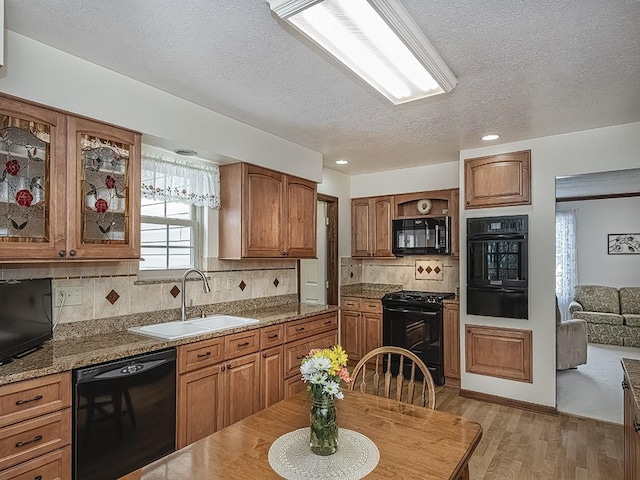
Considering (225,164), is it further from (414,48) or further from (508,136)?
(508,136)

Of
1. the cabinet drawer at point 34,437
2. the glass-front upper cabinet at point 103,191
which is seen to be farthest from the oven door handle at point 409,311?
the cabinet drawer at point 34,437

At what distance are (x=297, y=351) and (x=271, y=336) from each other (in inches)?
14.7

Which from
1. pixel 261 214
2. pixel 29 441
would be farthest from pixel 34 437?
pixel 261 214

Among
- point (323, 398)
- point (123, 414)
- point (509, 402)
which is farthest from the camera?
point (509, 402)

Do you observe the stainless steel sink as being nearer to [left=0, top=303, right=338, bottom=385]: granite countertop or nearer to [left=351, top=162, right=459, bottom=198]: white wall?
[left=0, top=303, right=338, bottom=385]: granite countertop

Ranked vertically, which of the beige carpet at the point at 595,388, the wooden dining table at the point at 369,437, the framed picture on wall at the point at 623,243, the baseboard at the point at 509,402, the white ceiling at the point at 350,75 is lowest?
the beige carpet at the point at 595,388

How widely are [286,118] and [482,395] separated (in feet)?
10.4

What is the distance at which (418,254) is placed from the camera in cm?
467

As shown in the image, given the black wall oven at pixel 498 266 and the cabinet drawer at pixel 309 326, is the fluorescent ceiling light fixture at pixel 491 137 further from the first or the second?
the cabinet drawer at pixel 309 326

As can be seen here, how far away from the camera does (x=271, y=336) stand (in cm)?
314

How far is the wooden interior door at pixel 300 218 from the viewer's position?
12.2ft

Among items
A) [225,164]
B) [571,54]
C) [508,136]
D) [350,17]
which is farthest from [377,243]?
[350,17]

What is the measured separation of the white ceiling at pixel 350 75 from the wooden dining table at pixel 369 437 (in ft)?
5.54

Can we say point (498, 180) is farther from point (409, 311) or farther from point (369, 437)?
point (369, 437)
